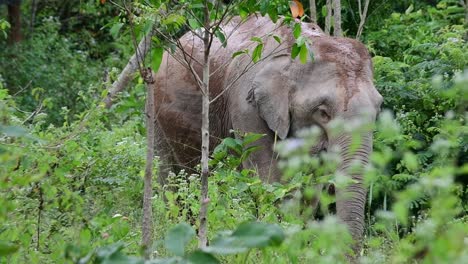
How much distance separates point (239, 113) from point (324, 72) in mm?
823

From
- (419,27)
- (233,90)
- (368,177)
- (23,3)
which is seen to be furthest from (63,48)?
(368,177)

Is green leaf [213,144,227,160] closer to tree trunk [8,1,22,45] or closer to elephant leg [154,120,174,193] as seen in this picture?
elephant leg [154,120,174,193]

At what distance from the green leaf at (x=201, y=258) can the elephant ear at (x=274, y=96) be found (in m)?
4.82

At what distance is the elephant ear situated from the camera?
845 centimetres

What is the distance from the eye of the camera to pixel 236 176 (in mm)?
6652

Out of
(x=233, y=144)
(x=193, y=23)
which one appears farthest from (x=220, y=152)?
(x=193, y=23)

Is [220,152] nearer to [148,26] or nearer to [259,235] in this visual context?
[148,26]

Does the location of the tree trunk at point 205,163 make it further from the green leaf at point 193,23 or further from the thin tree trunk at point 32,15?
the thin tree trunk at point 32,15

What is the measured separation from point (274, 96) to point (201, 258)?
16.3 feet

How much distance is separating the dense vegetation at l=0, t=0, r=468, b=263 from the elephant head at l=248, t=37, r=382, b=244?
327mm

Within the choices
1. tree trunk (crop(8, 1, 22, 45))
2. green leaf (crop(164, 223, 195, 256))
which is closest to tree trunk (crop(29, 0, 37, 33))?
tree trunk (crop(8, 1, 22, 45))

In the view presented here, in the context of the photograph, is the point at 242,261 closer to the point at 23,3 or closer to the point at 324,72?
the point at 324,72

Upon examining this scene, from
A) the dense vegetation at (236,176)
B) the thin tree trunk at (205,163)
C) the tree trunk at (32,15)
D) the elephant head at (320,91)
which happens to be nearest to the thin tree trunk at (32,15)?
the tree trunk at (32,15)

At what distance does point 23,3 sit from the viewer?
18.4m
